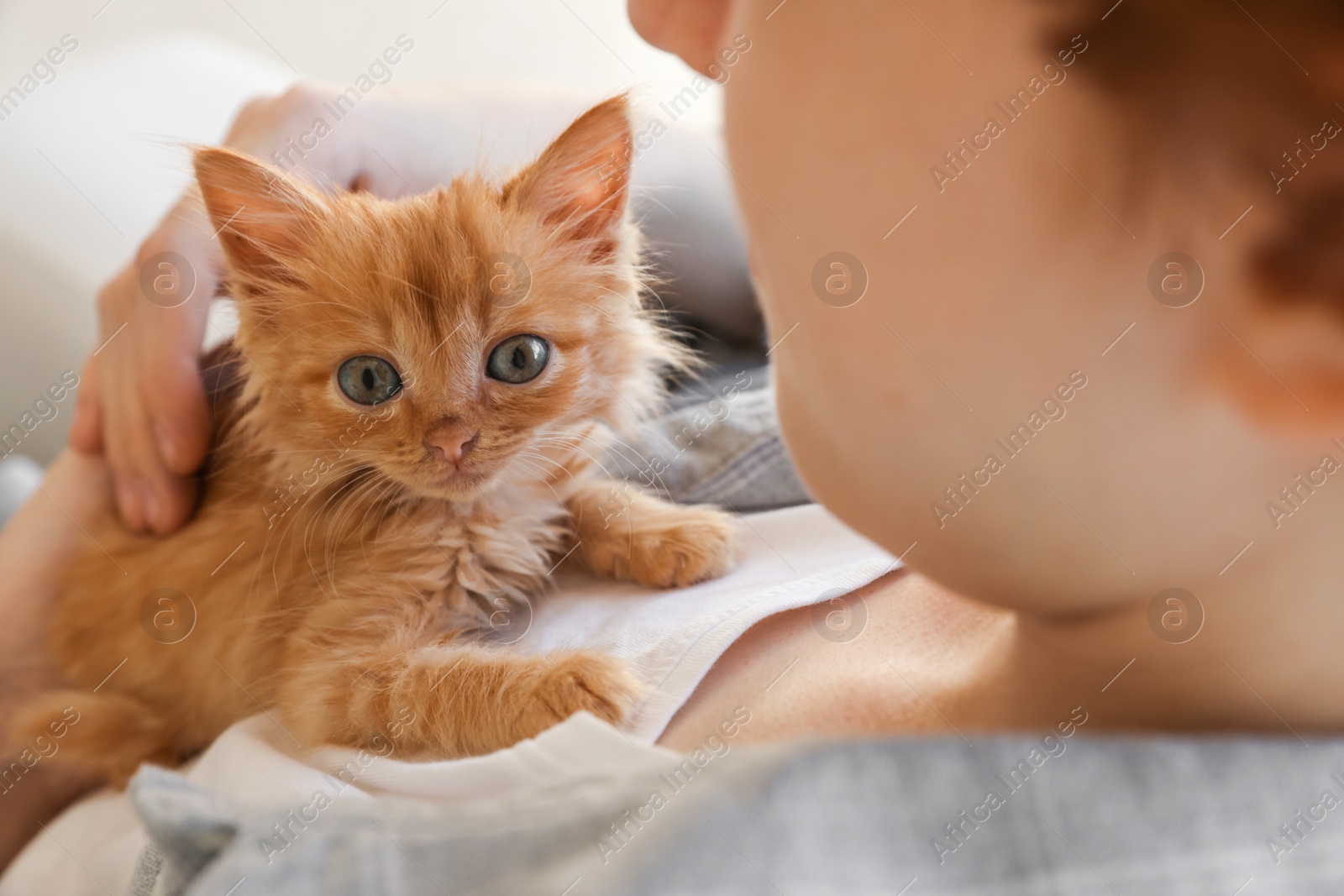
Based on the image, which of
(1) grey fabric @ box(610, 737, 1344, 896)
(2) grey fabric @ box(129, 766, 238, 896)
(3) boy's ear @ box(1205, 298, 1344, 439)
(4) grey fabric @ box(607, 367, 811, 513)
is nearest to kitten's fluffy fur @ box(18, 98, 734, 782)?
(4) grey fabric @ box(607, 367, 811, 513)

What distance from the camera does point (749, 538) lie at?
1.22 metres

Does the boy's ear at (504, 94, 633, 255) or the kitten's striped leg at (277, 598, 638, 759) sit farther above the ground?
the boy's ear at (504, 94, 633, 255)

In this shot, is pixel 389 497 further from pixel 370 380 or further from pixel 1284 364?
pixel 1284 364

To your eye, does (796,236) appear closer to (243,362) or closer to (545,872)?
(545,872)

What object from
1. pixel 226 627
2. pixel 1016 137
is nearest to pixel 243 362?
pixel 226 627

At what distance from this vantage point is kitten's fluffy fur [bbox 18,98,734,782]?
100 cm

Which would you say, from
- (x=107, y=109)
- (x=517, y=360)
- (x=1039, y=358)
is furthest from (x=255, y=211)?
(x=107, y=109)

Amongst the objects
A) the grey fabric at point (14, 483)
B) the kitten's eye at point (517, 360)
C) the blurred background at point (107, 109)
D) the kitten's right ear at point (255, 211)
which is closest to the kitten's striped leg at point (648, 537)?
the kitten's eye at point (517, 360)

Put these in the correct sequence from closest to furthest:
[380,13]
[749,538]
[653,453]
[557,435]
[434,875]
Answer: [434,875], [557,435], [749,538], [653,453], [380,13]

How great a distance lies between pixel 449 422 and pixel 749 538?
1.48ft

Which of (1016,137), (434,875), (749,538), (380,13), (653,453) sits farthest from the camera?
(380,13)

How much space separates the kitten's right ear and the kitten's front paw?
531 mm

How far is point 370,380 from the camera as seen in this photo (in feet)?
3.37

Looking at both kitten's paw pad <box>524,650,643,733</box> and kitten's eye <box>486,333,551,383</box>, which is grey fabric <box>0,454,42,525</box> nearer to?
kitten's eye <box>486,333,551,383</box>
